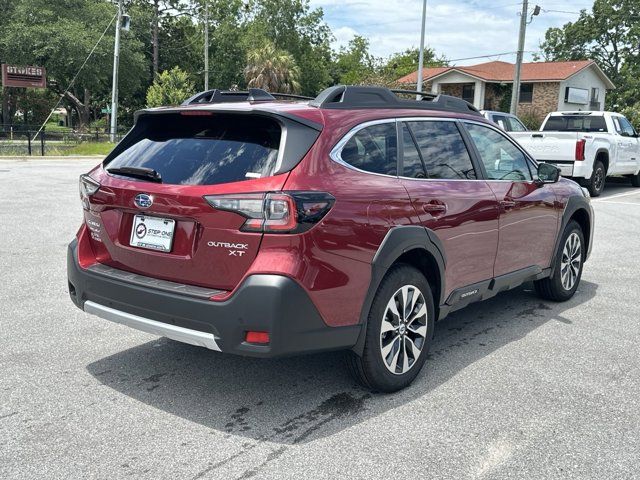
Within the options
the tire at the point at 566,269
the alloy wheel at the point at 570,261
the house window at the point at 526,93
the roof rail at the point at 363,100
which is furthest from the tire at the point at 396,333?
the house window at the point at 526,93

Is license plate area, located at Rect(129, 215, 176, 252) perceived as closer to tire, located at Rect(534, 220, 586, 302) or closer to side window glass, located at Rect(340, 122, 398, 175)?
side window glass, located at Rect(340, 122, 398, 175)

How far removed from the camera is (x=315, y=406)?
371 centimetres

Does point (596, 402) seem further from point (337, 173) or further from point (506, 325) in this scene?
point (337, 173)

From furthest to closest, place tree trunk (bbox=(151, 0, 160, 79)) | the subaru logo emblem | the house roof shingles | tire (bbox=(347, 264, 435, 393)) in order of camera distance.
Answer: tree trunk (bbox=(151, 0, 160, 79)) < the house roof shingles < tire (bbox=(347, 264, 435, 393)) < the subaru logo emblem

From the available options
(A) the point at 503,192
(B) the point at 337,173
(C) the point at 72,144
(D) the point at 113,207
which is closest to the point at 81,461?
(D) the point at 113,207

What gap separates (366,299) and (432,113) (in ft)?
5.42

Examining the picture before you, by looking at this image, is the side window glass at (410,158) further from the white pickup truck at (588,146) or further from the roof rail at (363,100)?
the white pickup truck at (588,146)

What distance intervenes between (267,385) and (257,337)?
0.88 m

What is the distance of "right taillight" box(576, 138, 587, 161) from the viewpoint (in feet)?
45.7

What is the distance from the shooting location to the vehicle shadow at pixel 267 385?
3.51 m

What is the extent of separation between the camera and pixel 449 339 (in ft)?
16.3

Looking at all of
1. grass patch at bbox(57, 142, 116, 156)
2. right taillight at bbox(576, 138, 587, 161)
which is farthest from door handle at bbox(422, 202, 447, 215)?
grass patch at bbox(57, 142, 116, 156)

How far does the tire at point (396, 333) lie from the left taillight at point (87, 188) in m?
1.85

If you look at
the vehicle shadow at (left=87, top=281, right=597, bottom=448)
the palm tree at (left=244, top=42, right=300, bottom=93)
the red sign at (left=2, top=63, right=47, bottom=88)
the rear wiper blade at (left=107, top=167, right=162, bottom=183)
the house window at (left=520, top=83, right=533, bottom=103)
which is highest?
the palm tree at (left=244, top=42, right=300, bottom=93)
